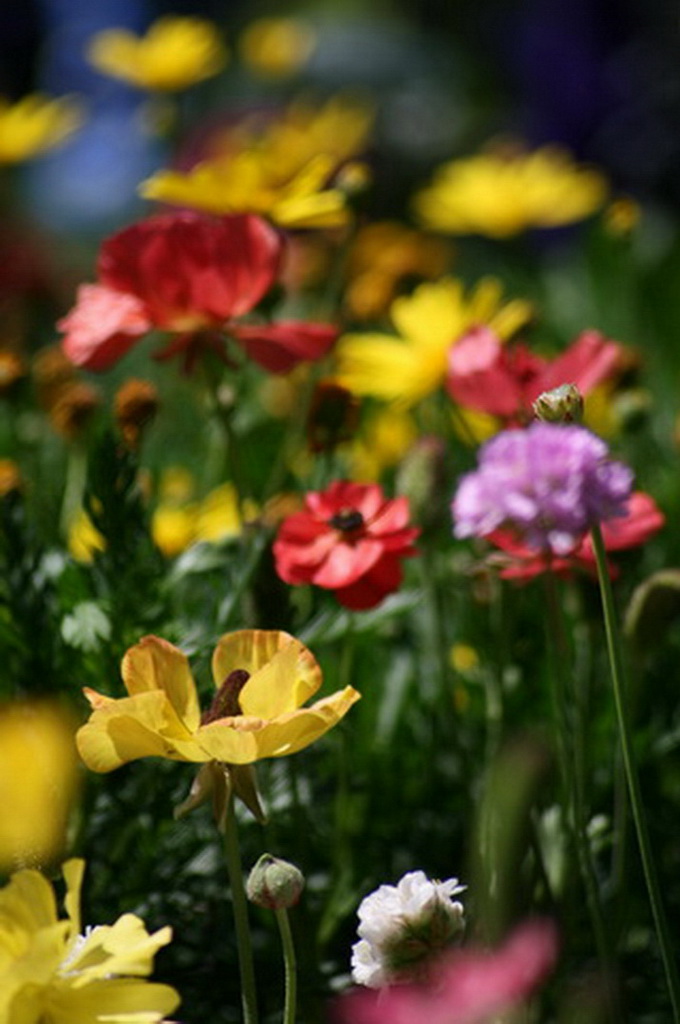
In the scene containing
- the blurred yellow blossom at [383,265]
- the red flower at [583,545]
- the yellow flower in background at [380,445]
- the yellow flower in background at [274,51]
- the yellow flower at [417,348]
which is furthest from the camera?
the yellow flower in background at [274,51]

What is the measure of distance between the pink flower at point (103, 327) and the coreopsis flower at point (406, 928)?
0.27 metres

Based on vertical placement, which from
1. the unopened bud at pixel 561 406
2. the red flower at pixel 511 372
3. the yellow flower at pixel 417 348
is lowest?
the yellow flower at pixel 417 348

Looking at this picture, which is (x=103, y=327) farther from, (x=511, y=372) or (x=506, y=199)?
(x=506, y=199)

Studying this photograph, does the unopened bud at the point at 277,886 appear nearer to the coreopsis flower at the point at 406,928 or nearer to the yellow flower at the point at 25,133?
the coreopsis flower at the point at 406,928

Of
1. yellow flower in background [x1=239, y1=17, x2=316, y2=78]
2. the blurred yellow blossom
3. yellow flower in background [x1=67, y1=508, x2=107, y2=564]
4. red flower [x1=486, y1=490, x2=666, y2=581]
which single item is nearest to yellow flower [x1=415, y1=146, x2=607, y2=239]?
the blurred yellow blossom

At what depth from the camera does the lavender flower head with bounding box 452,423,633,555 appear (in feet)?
1.26

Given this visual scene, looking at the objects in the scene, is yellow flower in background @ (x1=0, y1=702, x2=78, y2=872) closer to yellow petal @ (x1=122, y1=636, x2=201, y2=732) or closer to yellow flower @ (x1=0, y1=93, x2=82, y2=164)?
yellow petal @ (x1=122, y1=636, x2=201, y2=732)

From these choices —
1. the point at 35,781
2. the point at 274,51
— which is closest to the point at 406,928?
the point at 35,781

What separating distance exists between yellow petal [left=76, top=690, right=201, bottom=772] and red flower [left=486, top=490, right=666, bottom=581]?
129 mm

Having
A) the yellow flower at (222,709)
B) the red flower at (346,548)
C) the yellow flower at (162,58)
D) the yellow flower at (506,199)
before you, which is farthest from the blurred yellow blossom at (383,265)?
the yellow flower at (222,709)

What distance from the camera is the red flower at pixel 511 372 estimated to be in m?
0.60

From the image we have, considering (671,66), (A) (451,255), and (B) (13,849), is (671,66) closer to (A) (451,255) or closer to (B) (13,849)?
(A) (451,255)

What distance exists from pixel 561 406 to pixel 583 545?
0.13 m

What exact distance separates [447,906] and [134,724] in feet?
0.27
